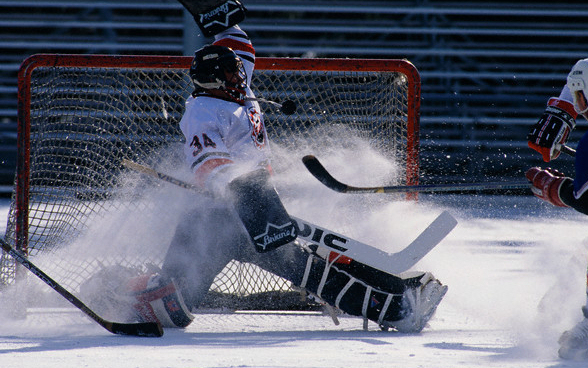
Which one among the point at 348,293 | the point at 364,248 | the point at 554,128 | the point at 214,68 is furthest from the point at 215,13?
the point at 554,128

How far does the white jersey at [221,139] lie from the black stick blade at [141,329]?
1.73ft

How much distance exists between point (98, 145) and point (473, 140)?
5.67m

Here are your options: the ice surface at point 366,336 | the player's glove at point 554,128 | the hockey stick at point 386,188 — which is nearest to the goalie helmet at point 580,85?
the player's glove at point 554,128

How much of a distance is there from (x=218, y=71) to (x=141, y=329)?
37.8 inches

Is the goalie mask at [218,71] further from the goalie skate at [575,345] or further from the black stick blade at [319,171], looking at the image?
the goalie skate at [575,345]

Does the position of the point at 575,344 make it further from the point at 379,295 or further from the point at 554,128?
the point at 554,128

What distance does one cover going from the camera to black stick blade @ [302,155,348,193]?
2799 mm

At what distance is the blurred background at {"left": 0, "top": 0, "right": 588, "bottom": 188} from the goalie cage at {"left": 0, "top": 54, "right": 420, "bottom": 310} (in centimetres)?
503

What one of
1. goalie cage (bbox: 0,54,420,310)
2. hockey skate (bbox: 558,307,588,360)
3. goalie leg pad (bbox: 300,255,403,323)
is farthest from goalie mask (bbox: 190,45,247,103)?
hockey skate (bbox: 558,307,588,360)

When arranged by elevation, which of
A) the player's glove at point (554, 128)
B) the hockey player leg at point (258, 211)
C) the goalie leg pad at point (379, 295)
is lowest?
the goalie leg pad at point (379, 295)

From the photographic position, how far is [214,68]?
289 cm

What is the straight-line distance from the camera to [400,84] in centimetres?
366

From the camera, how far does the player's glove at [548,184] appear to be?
2602 millimetres

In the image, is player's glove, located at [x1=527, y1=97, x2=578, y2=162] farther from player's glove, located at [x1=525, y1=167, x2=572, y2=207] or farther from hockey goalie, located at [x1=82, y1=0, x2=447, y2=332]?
hockey goalie, located at [x1=82, y1=0, x2=447, y2=332]
